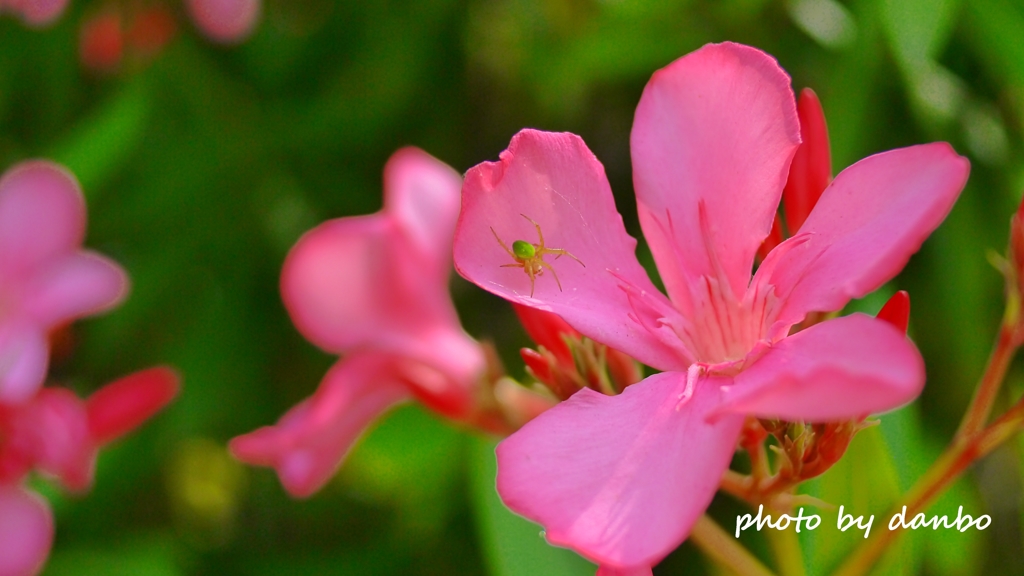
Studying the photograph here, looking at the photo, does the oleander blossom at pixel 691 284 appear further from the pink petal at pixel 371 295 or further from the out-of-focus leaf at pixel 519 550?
the pink petal at pixel 371 295

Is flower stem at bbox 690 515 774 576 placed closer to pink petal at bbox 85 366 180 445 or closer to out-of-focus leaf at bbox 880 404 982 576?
out-of-focus leaf at bbox 880 404 982 576

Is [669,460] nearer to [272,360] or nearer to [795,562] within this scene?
[795,562]

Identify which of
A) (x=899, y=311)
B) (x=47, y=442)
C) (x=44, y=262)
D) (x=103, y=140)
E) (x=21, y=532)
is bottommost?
(x=21, y=532)

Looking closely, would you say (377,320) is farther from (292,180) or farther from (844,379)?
(844,379)

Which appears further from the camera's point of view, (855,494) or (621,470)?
(855,494)

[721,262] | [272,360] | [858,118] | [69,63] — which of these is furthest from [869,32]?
[69,63]

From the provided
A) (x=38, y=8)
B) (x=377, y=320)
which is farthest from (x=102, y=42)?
(x=377, y=320)

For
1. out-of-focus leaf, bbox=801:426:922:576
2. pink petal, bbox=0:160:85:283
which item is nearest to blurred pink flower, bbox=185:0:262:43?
pink petal, bbox=0:160:85:283
